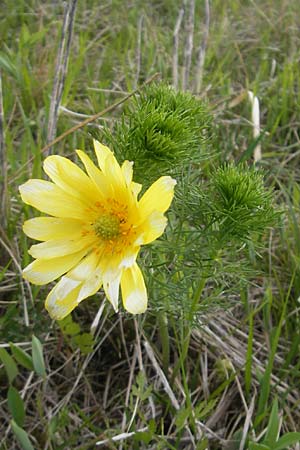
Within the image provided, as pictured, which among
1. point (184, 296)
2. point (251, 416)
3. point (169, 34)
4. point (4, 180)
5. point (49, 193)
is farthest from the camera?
point (169, 34)

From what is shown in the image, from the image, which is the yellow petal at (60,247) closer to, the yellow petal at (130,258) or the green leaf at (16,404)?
the yellow petal at (130,258)

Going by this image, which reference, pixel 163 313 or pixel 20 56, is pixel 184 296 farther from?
pixel 20 56

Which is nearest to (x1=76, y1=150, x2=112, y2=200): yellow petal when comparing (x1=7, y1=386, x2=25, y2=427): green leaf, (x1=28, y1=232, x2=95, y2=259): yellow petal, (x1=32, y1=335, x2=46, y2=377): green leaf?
(x1=28, y1=232, x2=95, y2=259): yellow petal

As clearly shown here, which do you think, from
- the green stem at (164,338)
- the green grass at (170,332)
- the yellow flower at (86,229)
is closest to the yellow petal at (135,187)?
the yellow flower at (86,229)

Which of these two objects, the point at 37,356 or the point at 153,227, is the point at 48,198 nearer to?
the point at 153,227

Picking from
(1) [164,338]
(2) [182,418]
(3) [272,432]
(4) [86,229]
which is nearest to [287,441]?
A: (3) [272,432]

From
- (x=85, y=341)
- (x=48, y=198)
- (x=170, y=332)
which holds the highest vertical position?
(x=48, y=198)

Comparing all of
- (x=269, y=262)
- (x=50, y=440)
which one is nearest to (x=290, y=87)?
(x=269, y=262)
